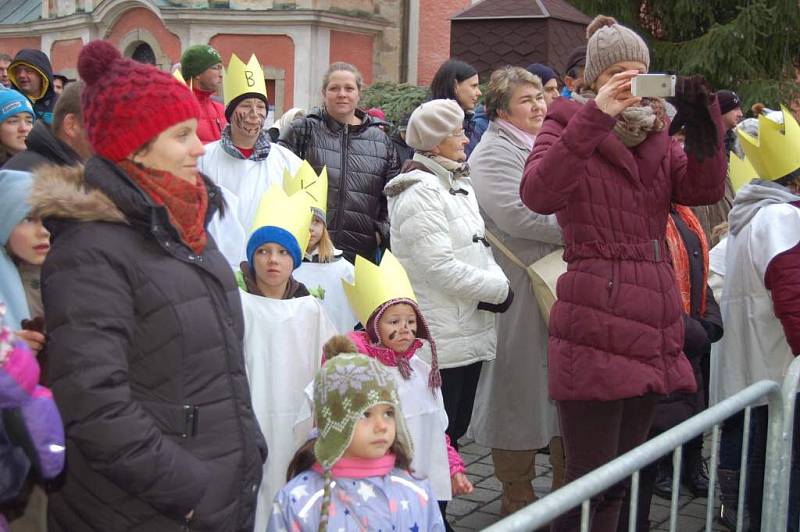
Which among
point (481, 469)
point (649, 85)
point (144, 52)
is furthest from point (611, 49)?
point (144, 52)

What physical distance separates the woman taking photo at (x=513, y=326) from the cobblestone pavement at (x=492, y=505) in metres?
0.15

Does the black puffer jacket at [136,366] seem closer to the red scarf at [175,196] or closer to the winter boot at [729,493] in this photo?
the red scarf at [175,196]

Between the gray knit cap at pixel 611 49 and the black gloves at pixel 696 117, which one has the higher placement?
the gray knit cap at pixel 611 49

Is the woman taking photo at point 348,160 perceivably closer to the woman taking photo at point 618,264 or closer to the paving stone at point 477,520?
the paving stone at point 477,520

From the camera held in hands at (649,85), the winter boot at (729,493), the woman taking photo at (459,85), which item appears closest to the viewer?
the camera held in hands at (649,85)

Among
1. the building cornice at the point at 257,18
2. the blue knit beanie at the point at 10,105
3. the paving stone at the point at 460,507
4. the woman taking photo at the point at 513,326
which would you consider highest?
the building cornice at the point at 257,18

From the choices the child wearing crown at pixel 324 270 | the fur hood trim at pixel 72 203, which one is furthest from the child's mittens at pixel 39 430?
the child wearing crown at pixel 324 270

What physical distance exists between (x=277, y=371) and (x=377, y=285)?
53cm

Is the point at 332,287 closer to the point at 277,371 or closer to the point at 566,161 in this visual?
the point at 277,371

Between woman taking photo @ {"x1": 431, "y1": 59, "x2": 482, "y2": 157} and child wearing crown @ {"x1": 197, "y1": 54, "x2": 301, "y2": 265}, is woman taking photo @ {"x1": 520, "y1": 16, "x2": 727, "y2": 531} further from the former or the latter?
woman taking photo @ {"x1": 431, "y1": 59, "x2": 482, "y2": 157}

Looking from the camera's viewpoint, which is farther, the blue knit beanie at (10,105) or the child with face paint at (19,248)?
the blue knit beanie at (10,105)

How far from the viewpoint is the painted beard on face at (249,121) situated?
17.8 feet

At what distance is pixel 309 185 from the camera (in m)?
5.04

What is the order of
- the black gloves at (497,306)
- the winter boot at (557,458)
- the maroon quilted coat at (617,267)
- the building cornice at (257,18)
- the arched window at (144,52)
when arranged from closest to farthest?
the maroon quilted coat at (617,267), the black gloves at (497,306), the winter boot at (557,458), the building cornice at (257,18), the arched window at (144,52)
